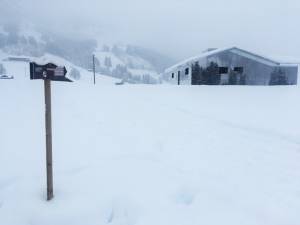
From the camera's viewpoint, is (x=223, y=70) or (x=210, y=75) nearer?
(x=210, y=75)

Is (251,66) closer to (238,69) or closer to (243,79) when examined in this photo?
(238,69)

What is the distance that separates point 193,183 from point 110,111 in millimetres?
6758

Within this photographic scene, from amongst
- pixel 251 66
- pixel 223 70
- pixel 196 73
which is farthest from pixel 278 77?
pixel 196 73

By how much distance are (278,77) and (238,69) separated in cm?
392

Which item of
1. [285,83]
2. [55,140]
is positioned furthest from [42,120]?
[285,83]

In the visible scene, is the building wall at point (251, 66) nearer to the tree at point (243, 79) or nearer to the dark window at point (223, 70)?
the tree at point (243, 79)

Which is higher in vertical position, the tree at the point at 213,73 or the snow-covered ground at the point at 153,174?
the tree at the point at 213,73

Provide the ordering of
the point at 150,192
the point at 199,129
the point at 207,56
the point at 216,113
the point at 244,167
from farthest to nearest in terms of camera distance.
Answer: the point at 207,56
the point at 216,113
the point at 199,129
the point at 244,167
the point at 150,192

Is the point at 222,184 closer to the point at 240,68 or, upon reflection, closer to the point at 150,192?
the point at 150,192

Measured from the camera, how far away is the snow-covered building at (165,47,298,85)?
87.7 feet

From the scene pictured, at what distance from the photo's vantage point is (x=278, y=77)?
87.9 ft

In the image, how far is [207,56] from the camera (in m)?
26.8

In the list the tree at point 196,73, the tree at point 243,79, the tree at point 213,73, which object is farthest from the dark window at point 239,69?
the tree at point 196,73

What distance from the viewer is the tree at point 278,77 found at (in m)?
26.7
